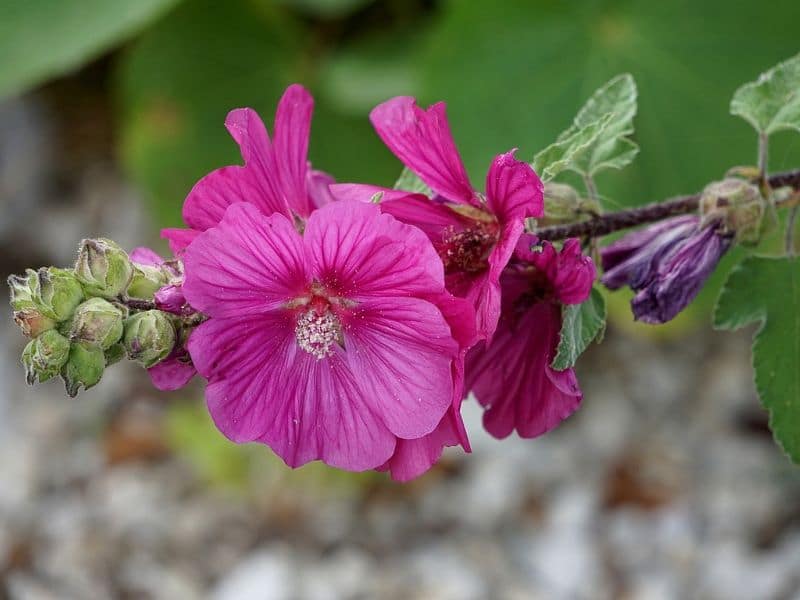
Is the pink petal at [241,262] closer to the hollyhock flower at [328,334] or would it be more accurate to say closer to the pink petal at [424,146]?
the hollyhock flower at [328,334]

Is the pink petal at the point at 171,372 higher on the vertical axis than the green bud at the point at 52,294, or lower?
lower

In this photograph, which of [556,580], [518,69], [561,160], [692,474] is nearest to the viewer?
[561,160]

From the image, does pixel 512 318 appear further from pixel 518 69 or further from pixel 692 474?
pixel 692 474

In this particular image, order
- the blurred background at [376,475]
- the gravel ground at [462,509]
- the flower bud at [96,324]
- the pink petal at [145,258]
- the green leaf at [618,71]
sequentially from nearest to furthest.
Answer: the flower bud at [96,324]
the pink petal at [145,258]
the green leaf at [618,71]
the blurred background at [376,475]
the gravel ground at [462,509]

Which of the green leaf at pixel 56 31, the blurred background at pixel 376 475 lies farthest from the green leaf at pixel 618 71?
the green leaf at pixel 56 31

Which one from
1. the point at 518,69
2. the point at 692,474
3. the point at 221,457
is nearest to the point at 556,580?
the point at 692,474

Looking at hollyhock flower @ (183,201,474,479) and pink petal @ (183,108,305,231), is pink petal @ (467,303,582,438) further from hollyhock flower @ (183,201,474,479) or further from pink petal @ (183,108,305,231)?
pink petal @ (183,108,305,231)
